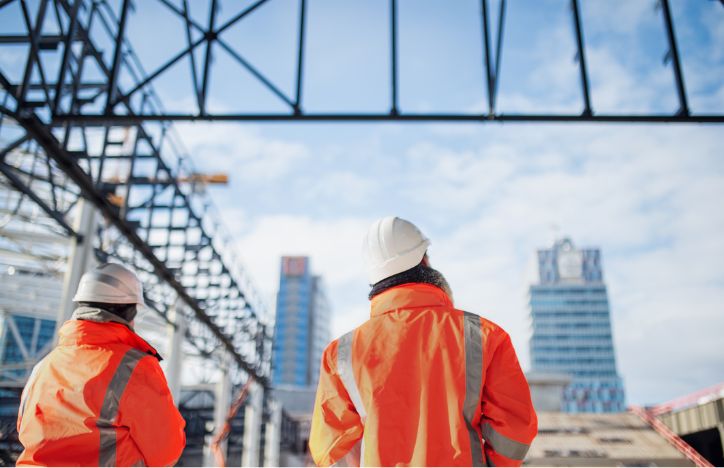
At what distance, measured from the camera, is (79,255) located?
1110cm

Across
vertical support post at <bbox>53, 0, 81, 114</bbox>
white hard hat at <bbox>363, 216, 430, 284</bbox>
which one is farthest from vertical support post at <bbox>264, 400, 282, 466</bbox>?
white hard hat at <bbox>363, 216, 430, 284</bbox>

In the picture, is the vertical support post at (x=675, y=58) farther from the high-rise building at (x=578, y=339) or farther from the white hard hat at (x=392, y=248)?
the high-rise building at (x=578, y=339)

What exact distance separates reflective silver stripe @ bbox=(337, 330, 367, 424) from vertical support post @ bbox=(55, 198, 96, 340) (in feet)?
31.8

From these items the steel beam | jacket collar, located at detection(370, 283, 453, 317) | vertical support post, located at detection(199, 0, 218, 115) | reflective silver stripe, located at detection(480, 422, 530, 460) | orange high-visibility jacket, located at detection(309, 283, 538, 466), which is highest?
vertical support post, located at detection(199, 0, 218, 115)

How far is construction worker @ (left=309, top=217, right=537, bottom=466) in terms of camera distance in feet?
6.67

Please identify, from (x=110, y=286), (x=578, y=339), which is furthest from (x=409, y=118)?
(x=578, y=339)

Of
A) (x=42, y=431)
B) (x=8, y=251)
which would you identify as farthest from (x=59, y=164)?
(x=8, y=251)

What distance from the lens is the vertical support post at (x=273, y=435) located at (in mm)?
30894

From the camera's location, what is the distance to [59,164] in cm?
896

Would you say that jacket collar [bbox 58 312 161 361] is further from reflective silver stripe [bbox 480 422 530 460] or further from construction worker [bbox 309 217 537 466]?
reflective silver stripe [bbox 480 422 530 460]

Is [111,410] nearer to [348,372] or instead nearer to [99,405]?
[99,405]

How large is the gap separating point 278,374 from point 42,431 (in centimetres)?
13228

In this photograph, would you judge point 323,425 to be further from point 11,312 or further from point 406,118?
point 11,312

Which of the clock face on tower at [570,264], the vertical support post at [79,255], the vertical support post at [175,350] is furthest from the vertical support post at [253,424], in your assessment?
the clock face on tower at [570,264]
